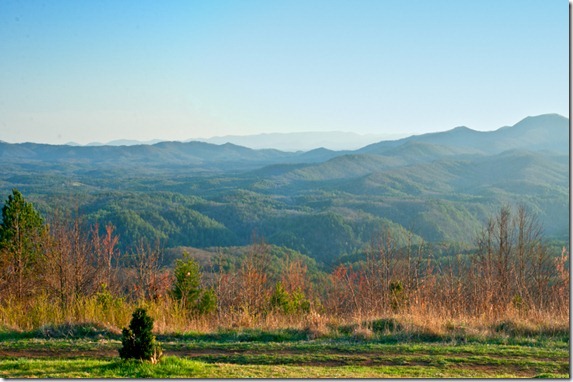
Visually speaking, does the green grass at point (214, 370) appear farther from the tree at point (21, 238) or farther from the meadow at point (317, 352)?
the tree at point (21, 238)

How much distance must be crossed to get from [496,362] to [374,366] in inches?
80.5

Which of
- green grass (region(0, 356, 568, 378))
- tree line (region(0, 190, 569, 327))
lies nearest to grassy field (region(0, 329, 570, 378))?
green grass (region(0, 356, 568, 378))

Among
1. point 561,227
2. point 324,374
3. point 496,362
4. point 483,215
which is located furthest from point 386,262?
point 483,215

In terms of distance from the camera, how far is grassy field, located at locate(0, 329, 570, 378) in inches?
302

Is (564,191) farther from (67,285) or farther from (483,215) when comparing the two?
(67,285)

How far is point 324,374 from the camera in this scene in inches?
301

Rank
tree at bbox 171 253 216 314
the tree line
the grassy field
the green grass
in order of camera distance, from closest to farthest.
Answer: the green grass → the grassy field → the tree line → tree at bbox 171 253 216 314

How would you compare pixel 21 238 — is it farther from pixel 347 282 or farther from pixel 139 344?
pixel 139 344

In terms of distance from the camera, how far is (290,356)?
877 cm

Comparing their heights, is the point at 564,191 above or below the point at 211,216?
above

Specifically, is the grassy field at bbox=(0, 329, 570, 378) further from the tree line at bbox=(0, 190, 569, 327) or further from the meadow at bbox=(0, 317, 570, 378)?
the tree line at bbox=(0, 190, 569, 327)

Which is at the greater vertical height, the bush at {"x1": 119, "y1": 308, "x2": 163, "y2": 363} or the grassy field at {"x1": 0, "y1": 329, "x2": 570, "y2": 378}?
the bush at {"x1": 119, "y1": 308, "x2": 163, "y2": 363}

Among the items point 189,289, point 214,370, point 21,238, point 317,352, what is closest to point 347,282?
point 189,289

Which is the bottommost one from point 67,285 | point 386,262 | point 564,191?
point 67,285
